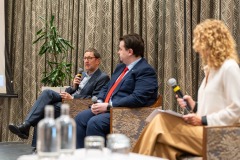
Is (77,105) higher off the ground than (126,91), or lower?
lower

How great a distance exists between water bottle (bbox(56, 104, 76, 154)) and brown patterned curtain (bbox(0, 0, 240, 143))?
87.6 inches

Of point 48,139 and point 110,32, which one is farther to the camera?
point 110,32

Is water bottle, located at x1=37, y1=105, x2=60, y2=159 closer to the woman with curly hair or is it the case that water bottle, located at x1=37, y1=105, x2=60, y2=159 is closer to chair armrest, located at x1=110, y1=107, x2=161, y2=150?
the woman with curly hair

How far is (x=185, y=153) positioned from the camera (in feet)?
8.00

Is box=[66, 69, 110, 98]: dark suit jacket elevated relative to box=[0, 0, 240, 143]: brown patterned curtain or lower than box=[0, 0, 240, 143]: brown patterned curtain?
lower

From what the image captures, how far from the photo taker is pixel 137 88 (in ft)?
10.6

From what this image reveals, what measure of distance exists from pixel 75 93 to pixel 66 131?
2.59 m

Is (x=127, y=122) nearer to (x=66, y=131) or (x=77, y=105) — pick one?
(x=77, y=105)

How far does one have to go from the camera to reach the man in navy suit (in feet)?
10.5

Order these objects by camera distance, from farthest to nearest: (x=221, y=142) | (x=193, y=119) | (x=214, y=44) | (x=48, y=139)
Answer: (x=214, y=44) < (x=193, y=119) < (x=221, y=142) < (x=48, y=139)

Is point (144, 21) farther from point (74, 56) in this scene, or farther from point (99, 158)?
point (99, 158)

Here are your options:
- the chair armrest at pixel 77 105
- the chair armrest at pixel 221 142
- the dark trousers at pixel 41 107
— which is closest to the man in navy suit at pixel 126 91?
the chair armrest at pixel 77 105

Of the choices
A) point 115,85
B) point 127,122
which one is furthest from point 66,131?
point 115,85

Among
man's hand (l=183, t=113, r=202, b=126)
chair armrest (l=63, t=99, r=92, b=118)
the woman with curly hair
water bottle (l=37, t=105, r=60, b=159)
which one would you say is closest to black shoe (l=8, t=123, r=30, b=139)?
chair armrest (l=63, t=99, r=92, b=118)
